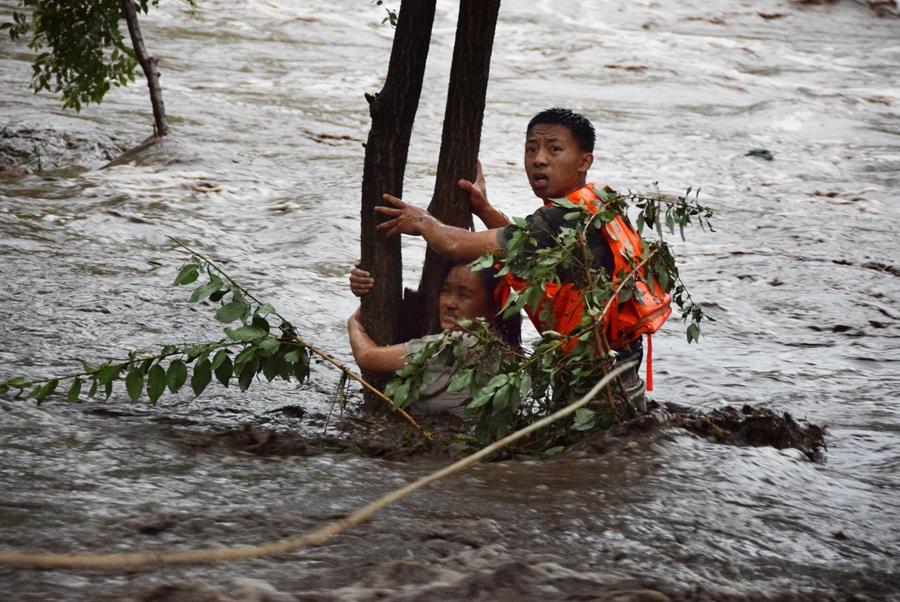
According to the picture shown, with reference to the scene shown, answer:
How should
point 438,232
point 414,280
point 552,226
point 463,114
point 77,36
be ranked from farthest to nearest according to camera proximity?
point 77,36 < point 414,280 < point 463,114 < point 438,232 < point 552,226

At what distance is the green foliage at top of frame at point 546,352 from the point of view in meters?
3.98

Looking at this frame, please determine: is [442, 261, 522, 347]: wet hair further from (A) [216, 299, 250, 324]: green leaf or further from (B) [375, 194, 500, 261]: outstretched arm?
(A) [216, 299, 250, 324]: green leaf

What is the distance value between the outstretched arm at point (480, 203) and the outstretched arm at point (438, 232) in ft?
0.70

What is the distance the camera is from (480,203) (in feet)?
16.0

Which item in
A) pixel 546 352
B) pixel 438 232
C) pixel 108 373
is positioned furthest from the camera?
pixel 438 232

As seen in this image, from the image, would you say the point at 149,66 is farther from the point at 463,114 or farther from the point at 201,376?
the point at 201,376

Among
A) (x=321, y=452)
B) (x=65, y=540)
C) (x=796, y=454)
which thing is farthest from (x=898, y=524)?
(x=65, y=540)

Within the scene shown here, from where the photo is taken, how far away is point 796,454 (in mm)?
4074

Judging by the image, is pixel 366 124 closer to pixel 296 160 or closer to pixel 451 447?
pixel 296 160

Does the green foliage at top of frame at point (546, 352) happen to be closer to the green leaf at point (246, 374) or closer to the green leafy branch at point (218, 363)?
the green leafy branch at point (218, 363)

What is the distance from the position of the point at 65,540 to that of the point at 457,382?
1659 millimetres

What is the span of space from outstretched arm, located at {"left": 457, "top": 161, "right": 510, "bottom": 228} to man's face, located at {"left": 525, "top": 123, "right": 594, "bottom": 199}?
0.74ft

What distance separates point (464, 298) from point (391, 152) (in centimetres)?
73

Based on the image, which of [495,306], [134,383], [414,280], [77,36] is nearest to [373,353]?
[495,306]
